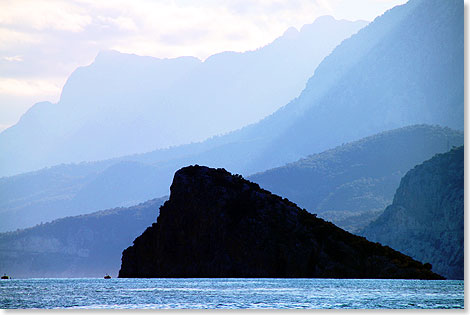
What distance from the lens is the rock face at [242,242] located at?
159625mm

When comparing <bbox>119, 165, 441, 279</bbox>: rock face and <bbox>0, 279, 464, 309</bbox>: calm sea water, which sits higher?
<bbox>119, 165, 441, 279</bbox>: rock face

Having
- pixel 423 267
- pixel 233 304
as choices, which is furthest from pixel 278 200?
pixel 233 304

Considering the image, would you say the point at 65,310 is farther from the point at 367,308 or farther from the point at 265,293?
the point at 265,293

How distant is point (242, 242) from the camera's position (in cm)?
16100

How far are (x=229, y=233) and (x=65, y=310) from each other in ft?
285

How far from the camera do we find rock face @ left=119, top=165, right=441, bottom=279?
524 ft

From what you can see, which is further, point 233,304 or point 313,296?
point 313,296

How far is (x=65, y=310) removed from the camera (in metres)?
76.0

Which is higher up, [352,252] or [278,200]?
[278,200]

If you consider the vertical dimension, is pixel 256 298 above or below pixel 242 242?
below

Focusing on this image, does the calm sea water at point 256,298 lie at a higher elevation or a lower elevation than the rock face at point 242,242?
lower

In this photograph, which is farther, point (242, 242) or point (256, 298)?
point (242, 242)

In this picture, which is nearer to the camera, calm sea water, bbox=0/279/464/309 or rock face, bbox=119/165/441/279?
calm sea water, bbox=0/279/464/309

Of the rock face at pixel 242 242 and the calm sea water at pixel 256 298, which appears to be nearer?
the calm sea water at pixel 256 298
